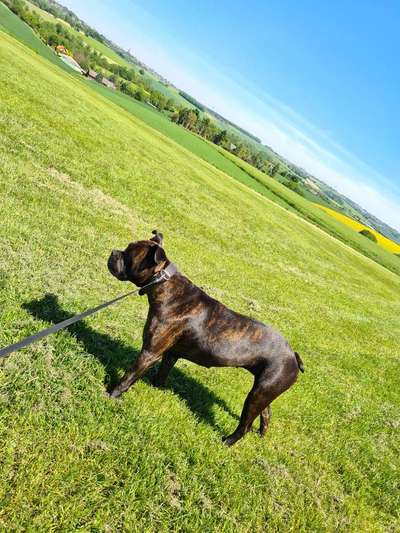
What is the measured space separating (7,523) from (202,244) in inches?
573

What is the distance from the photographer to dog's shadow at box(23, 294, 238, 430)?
6.52 m

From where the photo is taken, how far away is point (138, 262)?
5.43 m

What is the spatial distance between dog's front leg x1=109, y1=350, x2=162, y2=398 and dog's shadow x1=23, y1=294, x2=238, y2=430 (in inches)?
18.3

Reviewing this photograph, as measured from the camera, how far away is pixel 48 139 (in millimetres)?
18016

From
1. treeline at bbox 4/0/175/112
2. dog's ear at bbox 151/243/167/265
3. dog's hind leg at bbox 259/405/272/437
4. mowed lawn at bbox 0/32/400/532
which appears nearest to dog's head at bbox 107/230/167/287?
dog's ear at bbox 151/243/167/265

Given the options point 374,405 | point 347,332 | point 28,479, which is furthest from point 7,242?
point 347,332

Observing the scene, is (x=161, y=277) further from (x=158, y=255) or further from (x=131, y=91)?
(x=131, y=91)

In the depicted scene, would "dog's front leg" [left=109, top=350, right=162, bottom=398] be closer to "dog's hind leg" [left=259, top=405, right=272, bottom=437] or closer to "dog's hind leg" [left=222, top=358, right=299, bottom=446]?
"dog's hind leg" [left=222, top=358, right=299, bottom=446]

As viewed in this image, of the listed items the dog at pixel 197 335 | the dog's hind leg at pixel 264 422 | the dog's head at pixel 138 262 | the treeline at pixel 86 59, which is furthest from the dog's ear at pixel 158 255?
the treeline at pixel 86 59

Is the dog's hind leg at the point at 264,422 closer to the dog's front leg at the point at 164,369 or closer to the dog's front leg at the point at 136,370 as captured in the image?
the dog's front leg at the point at 164,369

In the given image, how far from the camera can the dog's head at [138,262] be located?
5.37 metres

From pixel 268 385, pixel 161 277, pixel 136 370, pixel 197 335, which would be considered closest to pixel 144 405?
pixel 136 370

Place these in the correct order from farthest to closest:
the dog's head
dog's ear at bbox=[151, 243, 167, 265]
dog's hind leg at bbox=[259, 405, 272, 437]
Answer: dog's hind leg at bbox=[259, 405, 272, 437] → the dog's head → dog's ear at bbox=[151, 243, 167, 265]

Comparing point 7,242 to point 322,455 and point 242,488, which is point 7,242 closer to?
point 242,488
